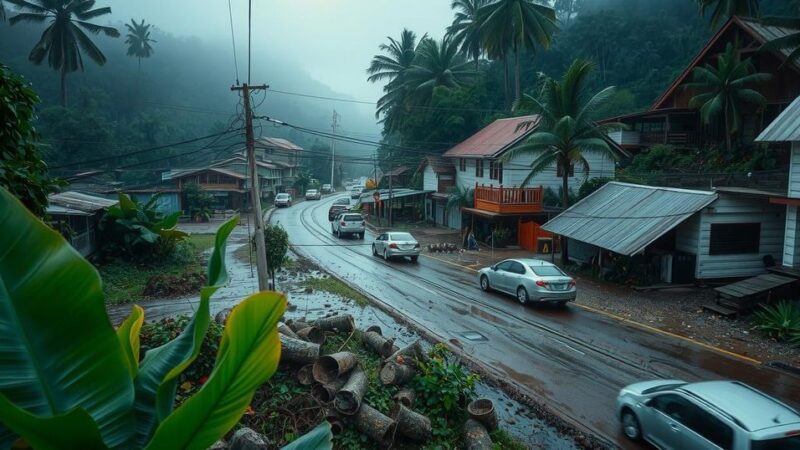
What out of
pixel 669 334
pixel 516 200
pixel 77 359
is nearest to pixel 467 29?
pixel 516 200

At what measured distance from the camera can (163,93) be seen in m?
102

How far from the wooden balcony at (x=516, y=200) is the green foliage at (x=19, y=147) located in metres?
27.1

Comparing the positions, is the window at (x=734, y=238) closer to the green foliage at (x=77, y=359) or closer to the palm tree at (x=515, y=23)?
the green foliage at (x=77, y=359)

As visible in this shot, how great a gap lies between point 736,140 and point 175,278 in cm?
3283

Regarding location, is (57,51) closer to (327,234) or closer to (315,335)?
(327,234)

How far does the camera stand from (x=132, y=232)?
24.8m

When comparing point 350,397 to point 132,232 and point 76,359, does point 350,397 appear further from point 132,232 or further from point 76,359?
point 132,232

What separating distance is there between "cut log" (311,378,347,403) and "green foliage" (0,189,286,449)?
646 centimetres

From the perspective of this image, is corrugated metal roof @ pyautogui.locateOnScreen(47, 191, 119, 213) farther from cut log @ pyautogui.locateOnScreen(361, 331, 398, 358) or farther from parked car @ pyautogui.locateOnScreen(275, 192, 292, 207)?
parked car @ pyautogui.locateOnScreen(275, 192, 292, 207)

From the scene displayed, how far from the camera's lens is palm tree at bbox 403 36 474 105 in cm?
5291

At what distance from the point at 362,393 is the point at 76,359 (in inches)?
266

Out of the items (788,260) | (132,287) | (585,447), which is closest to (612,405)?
(585,447)

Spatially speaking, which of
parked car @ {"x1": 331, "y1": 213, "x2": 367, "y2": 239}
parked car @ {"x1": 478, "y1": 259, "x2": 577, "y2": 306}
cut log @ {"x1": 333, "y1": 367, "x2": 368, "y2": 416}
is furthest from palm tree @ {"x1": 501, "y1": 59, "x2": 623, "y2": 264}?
cut log @ {"x1": 333, "y1": 367, "x2": 368, "y2": 416}

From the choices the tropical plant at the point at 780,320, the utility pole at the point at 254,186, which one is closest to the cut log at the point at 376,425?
the utility pole at the point at 254,186
